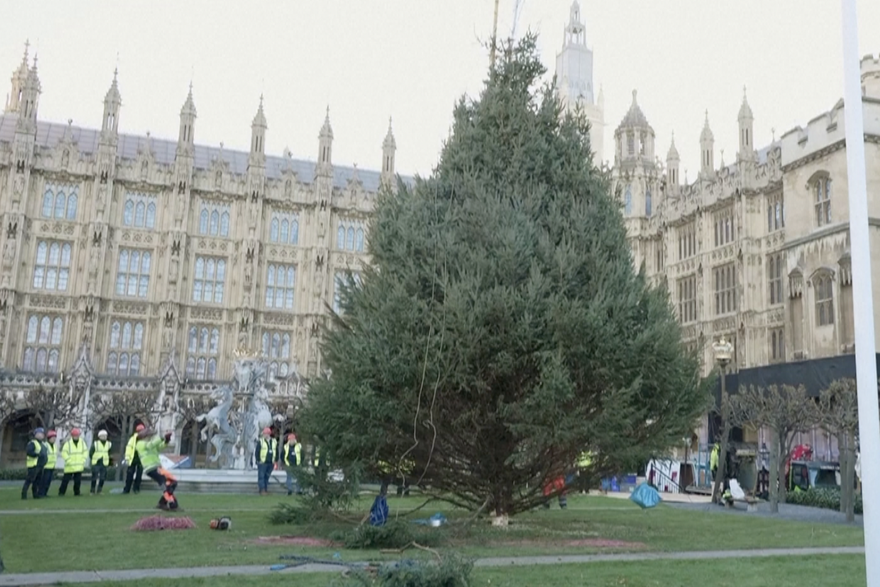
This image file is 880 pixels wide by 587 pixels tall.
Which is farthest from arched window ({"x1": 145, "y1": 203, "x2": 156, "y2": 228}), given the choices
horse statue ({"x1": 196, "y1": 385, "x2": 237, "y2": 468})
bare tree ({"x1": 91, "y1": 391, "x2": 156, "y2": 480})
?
horse statue ({"x1": 196, "y1": 385, "x2": 237, "y2": 468})

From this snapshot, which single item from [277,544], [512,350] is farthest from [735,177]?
[277,544]

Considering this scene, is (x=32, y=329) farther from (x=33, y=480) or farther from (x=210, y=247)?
(x=33, y=480)

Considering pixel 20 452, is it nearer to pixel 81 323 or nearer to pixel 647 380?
pixel 81 323

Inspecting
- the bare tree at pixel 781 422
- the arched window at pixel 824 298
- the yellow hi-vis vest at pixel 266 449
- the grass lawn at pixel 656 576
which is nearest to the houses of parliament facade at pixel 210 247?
the arched window at pixel 824 298

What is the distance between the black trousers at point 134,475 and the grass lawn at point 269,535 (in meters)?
1.36

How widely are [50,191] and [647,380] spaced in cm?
3928

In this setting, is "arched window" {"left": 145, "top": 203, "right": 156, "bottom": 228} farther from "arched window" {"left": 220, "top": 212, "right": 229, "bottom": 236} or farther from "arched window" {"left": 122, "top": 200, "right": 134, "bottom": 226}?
"arched window" {"left": 220, "top": 212, "right": 229, "bottom": 236}

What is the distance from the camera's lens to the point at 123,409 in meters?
30.2

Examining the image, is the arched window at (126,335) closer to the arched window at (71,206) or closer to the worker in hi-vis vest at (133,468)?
the arched window at (71,206)

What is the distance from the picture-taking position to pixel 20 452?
40656 millimetres

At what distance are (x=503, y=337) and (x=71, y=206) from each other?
37.8 meters

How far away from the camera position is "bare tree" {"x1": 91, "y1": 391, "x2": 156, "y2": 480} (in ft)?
96.7

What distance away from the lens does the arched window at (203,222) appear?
45.5 metres

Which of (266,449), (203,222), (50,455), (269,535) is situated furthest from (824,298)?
(203,222)
